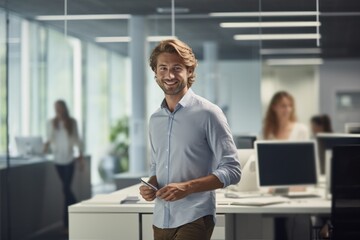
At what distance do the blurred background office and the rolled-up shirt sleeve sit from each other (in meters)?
2.12

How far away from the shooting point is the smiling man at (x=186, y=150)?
3361 millimetres

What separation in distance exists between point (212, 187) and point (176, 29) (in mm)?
3631

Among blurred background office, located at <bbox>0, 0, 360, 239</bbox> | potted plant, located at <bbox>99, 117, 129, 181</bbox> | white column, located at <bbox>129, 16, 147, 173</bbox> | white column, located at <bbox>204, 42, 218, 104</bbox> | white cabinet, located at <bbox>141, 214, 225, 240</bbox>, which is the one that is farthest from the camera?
potted plant, located at <bbox>99, 117, 129, 181</bbox>

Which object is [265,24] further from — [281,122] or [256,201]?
[256,201]

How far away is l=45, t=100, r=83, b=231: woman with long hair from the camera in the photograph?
7.96 m

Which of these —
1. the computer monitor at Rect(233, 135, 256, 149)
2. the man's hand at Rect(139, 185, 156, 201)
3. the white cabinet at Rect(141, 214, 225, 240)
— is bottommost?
the white cabinet at Rect(141, 214, 225, 240)

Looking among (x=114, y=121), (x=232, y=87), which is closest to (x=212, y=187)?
(x=232, y=87)

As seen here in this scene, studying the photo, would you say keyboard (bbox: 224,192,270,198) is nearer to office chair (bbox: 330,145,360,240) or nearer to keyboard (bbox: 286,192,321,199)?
keyboard (bbox: 286,192,321,199)

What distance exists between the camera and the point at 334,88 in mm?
15391

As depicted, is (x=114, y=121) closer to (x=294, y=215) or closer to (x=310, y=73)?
(x=310, y=73)

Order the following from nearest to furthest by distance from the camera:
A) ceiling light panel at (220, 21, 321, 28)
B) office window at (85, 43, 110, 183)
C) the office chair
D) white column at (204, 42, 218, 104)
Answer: the office chair < ceiling light panel at (220, 21, 321, 28) < white column at (204, 42, 218, 104) < office window at (85, 43, 110, 183)

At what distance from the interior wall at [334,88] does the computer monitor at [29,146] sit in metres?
8.10

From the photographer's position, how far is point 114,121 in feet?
43.9

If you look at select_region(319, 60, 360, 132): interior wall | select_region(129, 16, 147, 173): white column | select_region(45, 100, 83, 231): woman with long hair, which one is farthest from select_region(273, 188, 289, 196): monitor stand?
select_region(319, 60, 360, 132): interior wall
